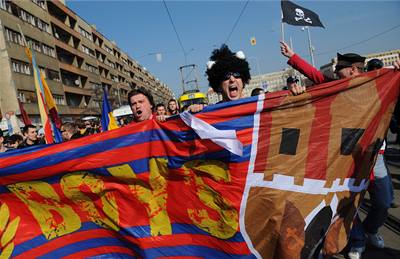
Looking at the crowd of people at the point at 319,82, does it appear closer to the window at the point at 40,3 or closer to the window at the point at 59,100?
the window at the point at 59,100

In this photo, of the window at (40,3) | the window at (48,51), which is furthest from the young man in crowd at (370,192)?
the window at (40,3)

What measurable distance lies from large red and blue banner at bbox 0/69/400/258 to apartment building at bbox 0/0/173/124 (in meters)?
18.3

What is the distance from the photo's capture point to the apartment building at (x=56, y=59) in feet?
105

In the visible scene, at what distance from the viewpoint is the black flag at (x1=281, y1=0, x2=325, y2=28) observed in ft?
15.1

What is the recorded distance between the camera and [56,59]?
43.9 metres

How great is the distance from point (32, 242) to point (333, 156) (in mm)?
2810

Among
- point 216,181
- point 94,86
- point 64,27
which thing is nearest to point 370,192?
point 216,181

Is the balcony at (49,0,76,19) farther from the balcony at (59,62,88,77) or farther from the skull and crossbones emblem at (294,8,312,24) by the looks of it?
the skull and crossbones emblem at (294,8,312,24)

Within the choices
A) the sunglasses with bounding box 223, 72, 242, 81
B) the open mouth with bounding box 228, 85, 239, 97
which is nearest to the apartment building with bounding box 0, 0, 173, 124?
the sunglasses with bounding box 223, 72, 242, 81

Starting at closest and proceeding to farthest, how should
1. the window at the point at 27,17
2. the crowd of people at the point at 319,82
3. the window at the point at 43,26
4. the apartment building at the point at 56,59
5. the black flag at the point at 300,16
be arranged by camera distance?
the crowd of people at the point at 319,82, the black flag at the point at 300,16, the apartment building at the point at 56,59, the window at the point at 27,17, the window at the point at 43,26

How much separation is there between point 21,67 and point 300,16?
34.6m

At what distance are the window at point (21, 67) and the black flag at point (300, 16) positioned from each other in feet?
108

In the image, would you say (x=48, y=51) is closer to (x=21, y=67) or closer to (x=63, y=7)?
(x=21, y=67)

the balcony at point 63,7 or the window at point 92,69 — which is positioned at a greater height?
the balcony at point 63,7
